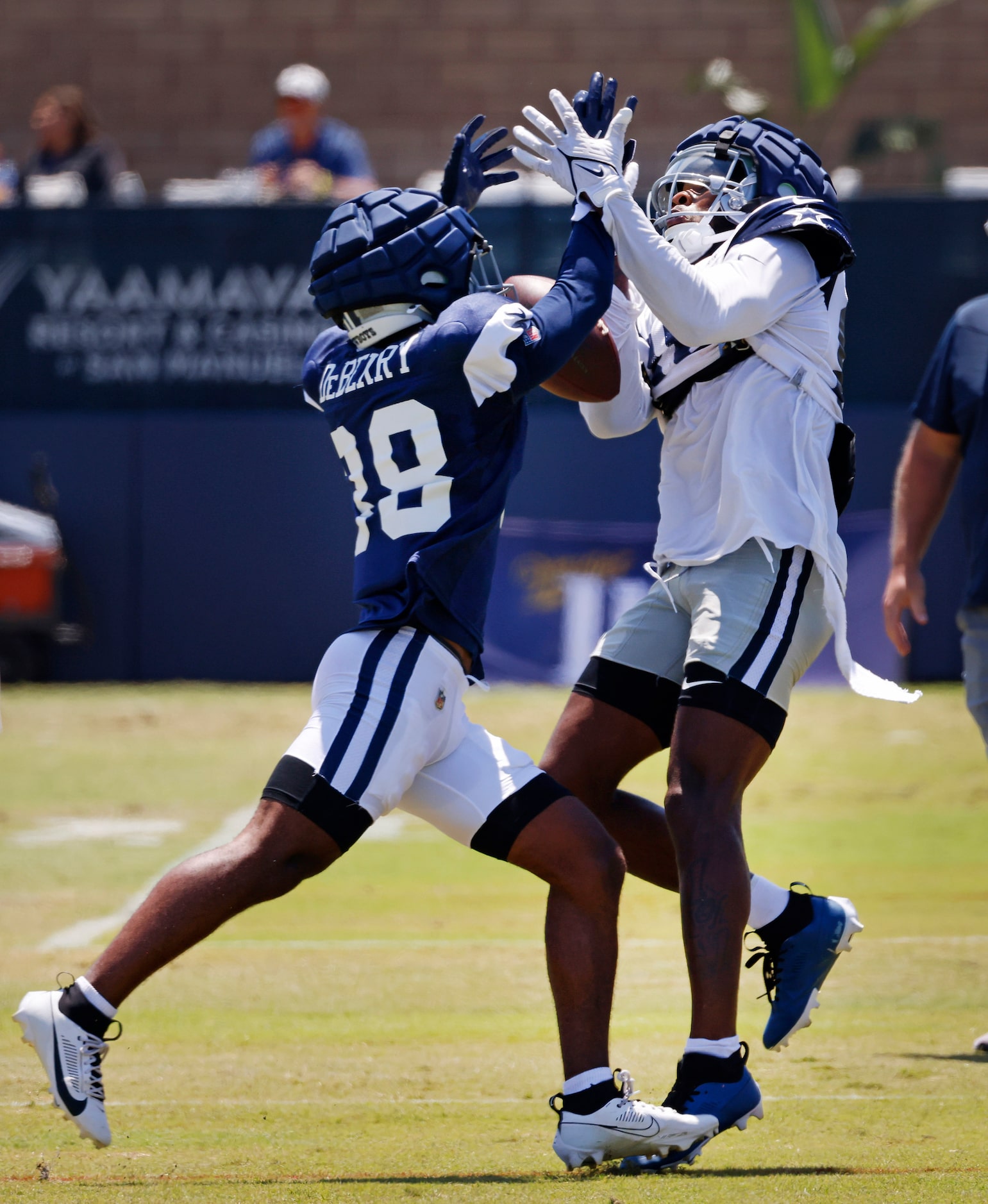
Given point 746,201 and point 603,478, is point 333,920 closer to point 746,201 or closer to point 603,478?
point 746,201

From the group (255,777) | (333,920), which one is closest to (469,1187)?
(333,920)

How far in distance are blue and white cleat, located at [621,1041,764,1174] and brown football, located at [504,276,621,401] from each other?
4.85 ft

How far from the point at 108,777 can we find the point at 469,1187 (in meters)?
6.53

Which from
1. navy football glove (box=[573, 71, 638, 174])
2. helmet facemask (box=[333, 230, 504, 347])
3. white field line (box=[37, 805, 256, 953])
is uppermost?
navy football glove (box=[573, 71, 638, 174])

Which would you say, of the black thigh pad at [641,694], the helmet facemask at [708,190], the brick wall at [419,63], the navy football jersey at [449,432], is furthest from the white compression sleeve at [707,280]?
the brick wall at [419,63]

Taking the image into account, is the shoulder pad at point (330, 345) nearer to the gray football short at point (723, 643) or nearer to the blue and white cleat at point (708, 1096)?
the gray football short at point (723, 643)

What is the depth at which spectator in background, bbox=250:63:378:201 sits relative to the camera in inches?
543

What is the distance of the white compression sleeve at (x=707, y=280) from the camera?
3850 mm

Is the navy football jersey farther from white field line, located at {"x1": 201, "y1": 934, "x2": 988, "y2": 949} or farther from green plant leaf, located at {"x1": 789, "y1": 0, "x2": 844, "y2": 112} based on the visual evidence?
green plant leaf, located at {"x1": 789, "y1": 0, "x2": 844, "y2": 112}

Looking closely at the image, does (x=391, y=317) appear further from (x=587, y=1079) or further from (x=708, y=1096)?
(x=708, y=1096)

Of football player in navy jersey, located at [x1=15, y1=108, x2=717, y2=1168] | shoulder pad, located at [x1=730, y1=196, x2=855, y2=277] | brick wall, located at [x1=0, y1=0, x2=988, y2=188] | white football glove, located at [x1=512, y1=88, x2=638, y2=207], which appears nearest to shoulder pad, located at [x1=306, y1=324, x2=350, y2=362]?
football player in navy jersey, located at [x1=15, y1=108, x2=717, y2=1168]

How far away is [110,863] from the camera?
299 inches

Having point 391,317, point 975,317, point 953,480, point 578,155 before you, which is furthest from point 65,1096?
point 975,317

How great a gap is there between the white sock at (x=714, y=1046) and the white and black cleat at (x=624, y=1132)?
13 cm
